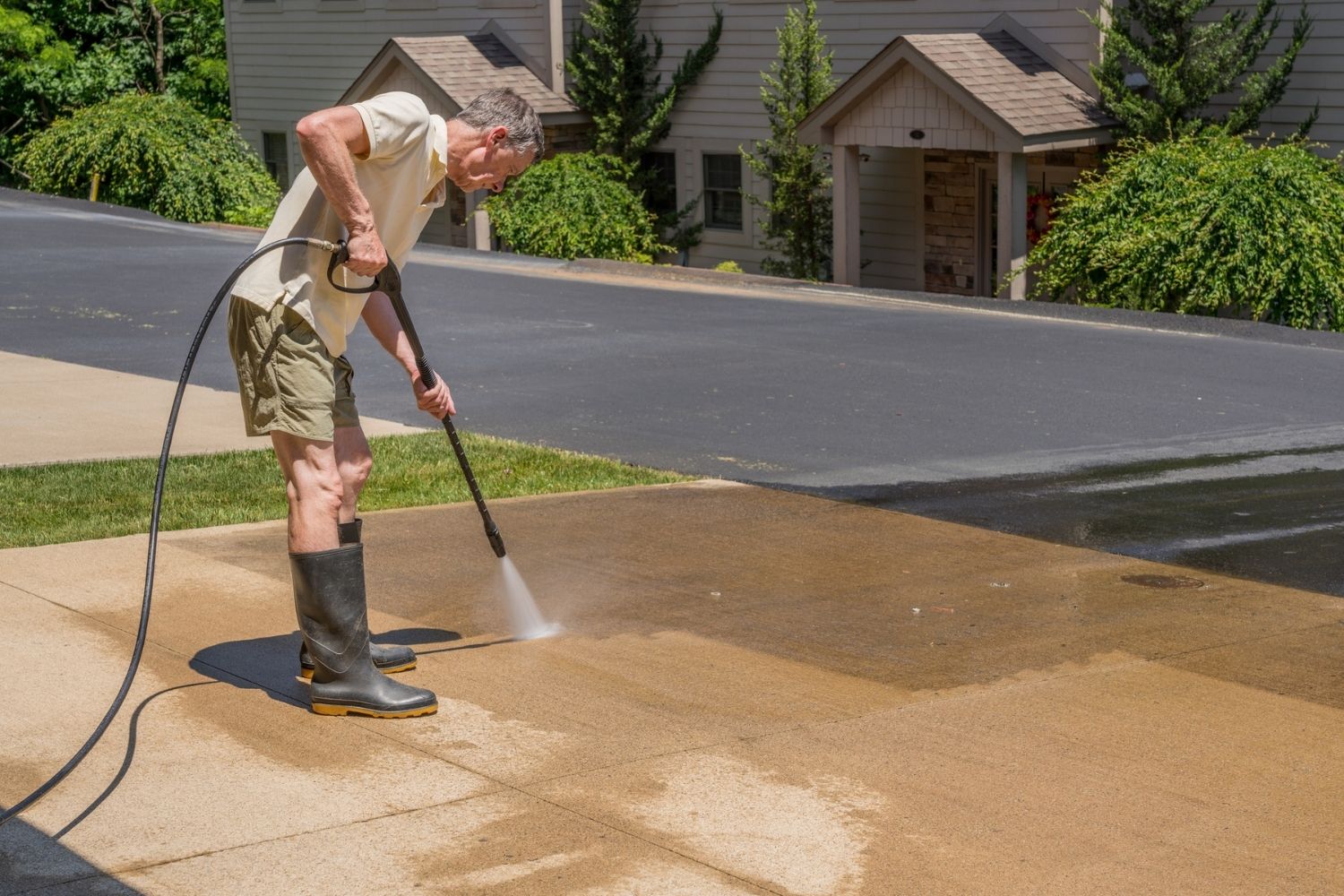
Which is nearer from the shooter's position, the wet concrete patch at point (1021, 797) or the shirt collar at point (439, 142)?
the wet concrete patch at point (1021, 797)

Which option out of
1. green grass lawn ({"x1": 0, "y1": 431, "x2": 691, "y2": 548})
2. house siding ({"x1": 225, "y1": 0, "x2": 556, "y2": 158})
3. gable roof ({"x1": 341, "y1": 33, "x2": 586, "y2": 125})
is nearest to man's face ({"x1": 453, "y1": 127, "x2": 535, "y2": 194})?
green grass lawn ({"x1": 0, "y1": 431, "x2": 691, "y2": 548})

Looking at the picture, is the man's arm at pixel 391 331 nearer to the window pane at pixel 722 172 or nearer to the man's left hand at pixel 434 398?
the man's left hand at pixel 434 398

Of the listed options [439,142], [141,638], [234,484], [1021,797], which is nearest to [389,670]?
[141,638]

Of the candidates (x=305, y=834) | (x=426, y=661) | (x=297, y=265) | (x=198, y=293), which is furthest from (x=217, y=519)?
(x=198, y=293)

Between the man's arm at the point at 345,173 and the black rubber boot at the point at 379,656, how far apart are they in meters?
0.96

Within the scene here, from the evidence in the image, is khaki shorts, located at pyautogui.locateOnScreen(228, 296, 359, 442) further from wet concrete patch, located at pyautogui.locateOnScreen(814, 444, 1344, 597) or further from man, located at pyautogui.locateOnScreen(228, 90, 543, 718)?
wet concrete patch, located at pyautogui.locateOnScreen(814, 444, 1344, 597)

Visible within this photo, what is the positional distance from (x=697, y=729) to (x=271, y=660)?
1.52m

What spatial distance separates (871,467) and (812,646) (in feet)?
12.3

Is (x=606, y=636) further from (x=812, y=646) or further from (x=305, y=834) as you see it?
(x=305, y=834)

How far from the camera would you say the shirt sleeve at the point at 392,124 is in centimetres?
503

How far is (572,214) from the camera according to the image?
2398cm

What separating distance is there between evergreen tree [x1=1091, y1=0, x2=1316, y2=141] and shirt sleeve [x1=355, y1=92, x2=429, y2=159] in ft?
48.6

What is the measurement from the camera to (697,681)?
562 centimetres

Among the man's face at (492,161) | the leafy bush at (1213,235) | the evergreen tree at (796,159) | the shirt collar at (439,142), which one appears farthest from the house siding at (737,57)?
the shirt collar at (439,142)
